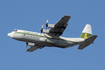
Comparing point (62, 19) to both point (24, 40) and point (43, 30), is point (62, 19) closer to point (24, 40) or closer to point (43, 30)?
point (43, 30)

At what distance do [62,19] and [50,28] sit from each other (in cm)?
269

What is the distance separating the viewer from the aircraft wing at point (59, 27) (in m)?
28.2

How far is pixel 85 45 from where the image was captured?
32.5 m

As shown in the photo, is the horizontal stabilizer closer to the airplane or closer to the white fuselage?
the airplane

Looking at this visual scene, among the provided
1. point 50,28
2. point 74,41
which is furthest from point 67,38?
point 50,28

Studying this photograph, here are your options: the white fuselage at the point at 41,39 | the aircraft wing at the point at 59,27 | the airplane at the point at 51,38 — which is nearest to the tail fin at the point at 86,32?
the airplane at the point at 51,38

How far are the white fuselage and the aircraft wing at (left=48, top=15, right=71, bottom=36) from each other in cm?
80

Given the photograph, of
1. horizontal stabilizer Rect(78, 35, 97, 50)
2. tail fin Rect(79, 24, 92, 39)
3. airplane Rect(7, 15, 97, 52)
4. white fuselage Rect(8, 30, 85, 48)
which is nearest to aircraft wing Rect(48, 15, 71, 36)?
airplane Rect(7, 15, 97, 52)

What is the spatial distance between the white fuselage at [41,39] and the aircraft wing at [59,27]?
801 mm

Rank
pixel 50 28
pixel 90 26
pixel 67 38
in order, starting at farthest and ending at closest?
pixel 90 26 → pixel 67 38 → pixel 50 28

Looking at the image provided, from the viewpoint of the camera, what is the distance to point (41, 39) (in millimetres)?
30531

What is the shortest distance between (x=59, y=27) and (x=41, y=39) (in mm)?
3200

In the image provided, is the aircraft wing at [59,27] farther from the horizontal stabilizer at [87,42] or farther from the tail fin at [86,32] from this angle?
the tail fin at [86,32]

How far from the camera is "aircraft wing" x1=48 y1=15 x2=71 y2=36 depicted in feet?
92.4
